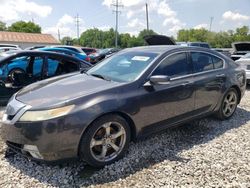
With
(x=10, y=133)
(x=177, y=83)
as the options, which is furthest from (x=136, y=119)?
(x=10, y=133)

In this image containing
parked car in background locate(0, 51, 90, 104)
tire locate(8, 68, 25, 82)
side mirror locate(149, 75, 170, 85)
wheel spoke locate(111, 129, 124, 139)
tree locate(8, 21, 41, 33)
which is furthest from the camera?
tree locate(8, 21, 41, 33)

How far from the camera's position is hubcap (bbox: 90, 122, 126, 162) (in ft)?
10.7

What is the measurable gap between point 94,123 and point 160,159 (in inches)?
43.3

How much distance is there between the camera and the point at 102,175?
125 inches

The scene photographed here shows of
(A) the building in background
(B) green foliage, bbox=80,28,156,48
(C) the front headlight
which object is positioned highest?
(B) green foliage, bbox=80,28,156,48

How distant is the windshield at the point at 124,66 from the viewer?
3.77 m

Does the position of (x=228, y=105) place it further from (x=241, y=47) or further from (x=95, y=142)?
(x=241, y=47)

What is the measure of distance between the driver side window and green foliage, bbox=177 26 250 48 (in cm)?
7465

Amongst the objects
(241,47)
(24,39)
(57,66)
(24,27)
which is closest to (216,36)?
(24,27)

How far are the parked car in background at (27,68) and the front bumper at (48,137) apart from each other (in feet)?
10.5

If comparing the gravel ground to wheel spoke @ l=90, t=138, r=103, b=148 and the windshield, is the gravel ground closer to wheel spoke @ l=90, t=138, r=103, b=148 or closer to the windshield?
wheel spoke @ l=90, t=138, r=103, b=148

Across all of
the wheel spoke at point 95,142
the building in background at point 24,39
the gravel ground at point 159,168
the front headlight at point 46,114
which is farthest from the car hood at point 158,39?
the building in background at point 24,39

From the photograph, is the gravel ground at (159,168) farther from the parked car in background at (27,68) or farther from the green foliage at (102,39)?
the green foliage at (102,39)

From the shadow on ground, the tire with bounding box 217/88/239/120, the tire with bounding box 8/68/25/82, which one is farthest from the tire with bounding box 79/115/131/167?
the tire with bounding box 8/68/25/82
